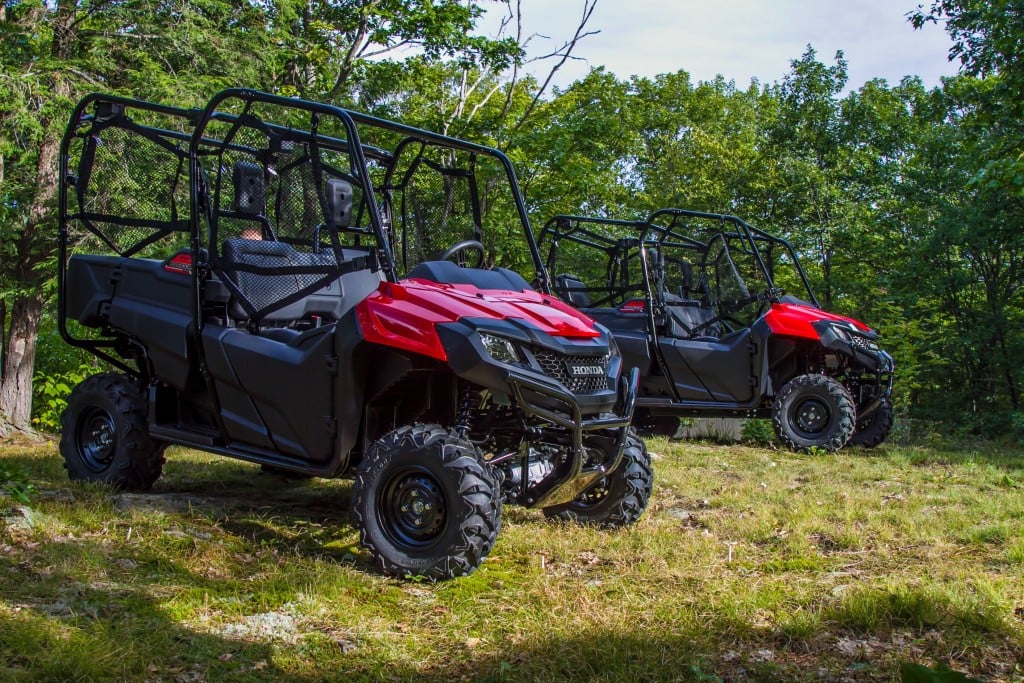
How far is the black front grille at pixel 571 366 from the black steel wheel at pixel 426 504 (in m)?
0.52

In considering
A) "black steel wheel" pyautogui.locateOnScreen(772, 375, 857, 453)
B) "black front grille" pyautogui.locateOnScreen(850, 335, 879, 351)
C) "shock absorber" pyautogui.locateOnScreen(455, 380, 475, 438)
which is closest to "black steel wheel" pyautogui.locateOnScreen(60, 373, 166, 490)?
"shock absorber" pyautogui.locateOnScreen(455, 380, 475, 438)

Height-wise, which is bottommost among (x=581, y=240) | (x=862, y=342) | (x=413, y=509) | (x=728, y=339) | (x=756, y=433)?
(x=756, y=433)

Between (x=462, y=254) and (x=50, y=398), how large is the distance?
8327 millimetres

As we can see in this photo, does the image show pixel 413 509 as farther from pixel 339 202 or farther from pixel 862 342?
pixel 862 342

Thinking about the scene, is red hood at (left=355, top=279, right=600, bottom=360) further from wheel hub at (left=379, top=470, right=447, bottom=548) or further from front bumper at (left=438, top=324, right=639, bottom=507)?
wheel hub at (left=379, top=470, right=447, bottom=548)

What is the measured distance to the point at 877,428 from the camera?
9.85m

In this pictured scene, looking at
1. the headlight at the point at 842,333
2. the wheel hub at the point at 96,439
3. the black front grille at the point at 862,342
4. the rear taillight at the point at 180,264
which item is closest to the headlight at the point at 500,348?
the rear taillight at the point at 180,264

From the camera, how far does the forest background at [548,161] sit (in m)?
9.69

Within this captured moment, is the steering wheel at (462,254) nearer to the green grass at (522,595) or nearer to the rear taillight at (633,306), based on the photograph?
the green grass at (522,595)

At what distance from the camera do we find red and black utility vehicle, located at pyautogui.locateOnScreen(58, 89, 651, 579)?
173 inches

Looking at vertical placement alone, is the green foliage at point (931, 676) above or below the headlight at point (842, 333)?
below

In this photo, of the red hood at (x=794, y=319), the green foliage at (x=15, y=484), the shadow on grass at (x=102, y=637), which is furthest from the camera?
the red hood at (x=794, y=319)

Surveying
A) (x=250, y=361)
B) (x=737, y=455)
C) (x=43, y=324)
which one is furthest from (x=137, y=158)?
(x=43, y=324)

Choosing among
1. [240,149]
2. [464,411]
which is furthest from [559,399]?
[240,149]
